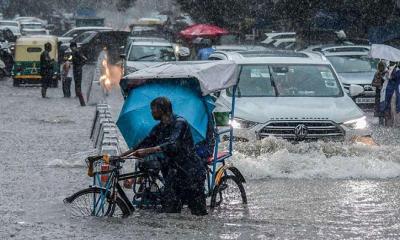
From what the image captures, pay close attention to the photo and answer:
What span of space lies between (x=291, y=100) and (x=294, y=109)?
20.4 inches

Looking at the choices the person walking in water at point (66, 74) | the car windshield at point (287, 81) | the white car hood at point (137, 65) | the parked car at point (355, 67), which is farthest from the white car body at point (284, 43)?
the car windshield at point (287, 81)

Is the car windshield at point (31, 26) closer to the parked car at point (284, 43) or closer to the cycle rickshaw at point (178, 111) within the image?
the parked car at point (284, 43)

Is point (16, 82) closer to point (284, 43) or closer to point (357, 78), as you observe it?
point (284, 43)

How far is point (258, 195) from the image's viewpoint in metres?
12.8

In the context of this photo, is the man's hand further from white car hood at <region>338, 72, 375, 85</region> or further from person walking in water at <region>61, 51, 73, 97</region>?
person walking in water at <region>61, 51, 73, 97</region>

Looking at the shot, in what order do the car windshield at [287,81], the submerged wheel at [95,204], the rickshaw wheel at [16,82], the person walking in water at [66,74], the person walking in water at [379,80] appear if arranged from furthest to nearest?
the rickshaw wheel at [16,82]
the person walking in water at [66,74]
the person walking in water at [379,80]
the car windshield at [287,81]
the submerged wheel at [95,204]

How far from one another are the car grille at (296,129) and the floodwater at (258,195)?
132 mm

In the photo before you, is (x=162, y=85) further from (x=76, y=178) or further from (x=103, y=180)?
(x=76, y=178)

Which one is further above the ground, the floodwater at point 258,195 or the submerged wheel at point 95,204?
the submerged wheel at point 95,204

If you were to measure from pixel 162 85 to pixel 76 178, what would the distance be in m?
3.08

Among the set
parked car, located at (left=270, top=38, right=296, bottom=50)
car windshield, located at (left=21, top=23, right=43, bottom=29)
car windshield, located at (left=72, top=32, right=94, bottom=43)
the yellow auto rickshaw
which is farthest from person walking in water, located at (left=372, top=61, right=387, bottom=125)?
car windshield, located at (left=21, top=23, right=43, bottom=29)

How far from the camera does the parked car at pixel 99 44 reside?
46656mm

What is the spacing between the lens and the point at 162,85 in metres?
11.8

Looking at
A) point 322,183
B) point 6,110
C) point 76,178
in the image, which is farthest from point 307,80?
point 6,110
